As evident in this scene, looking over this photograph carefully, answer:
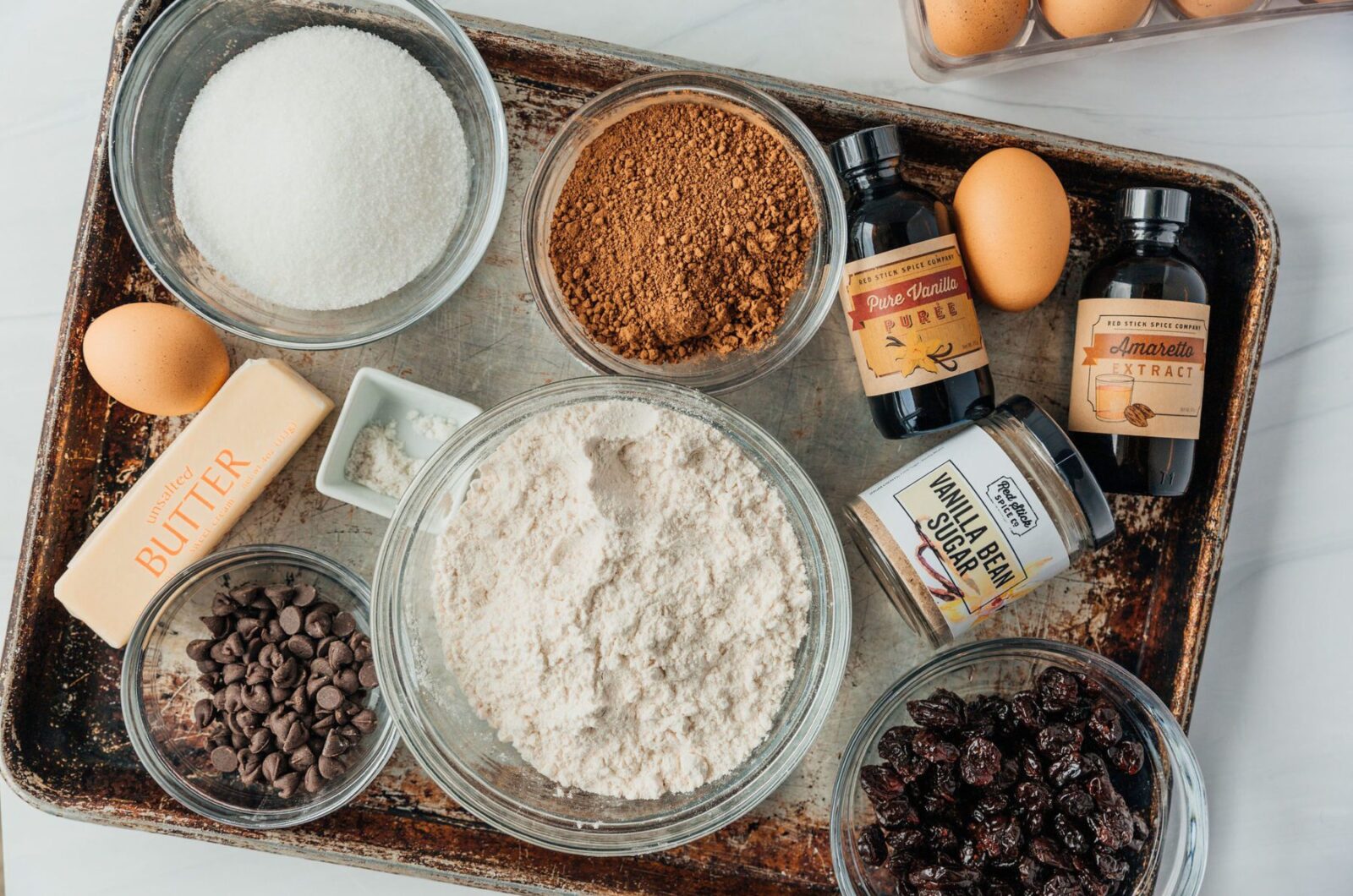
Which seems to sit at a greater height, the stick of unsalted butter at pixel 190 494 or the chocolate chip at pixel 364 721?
the stick of unsalted butter at pixel 190 494

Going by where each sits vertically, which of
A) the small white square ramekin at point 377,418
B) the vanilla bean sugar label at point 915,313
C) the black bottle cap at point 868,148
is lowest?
the small white square ramekin at point 377,418

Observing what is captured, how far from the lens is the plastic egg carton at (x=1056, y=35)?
1.30 meters

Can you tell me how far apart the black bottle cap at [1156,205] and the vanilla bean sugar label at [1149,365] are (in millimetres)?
119

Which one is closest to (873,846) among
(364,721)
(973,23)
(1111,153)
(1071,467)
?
(1071,467)

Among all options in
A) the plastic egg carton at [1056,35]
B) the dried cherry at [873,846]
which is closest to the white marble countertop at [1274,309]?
the plastic egg carton at [1056,35]

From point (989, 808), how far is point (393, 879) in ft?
2.98

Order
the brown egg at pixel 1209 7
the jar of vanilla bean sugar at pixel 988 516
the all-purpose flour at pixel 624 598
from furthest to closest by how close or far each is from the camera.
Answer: the brown egg at pixel 1209 7
the jar of vanilla bean sugar at pixel 988 516
the all-purpose flour at pixel 624 598

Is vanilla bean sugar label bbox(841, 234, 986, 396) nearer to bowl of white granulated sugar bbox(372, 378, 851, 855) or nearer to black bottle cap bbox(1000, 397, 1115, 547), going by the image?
black bottle cap bbox(1000, 397, 1115, 547)

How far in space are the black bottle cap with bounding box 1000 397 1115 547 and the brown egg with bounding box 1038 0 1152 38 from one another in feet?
1.83

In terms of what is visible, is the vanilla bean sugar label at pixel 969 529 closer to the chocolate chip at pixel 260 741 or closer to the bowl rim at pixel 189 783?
the bowl rim at pixel 189 783

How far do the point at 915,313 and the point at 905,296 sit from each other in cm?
3

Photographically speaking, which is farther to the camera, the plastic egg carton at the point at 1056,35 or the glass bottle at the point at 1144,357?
the plastic egg carton at the point at 1056,35

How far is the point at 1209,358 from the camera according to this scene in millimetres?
1330

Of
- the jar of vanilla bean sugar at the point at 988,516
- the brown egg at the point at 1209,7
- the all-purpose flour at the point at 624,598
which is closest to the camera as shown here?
the all-purpose flour at the point at 624,598
